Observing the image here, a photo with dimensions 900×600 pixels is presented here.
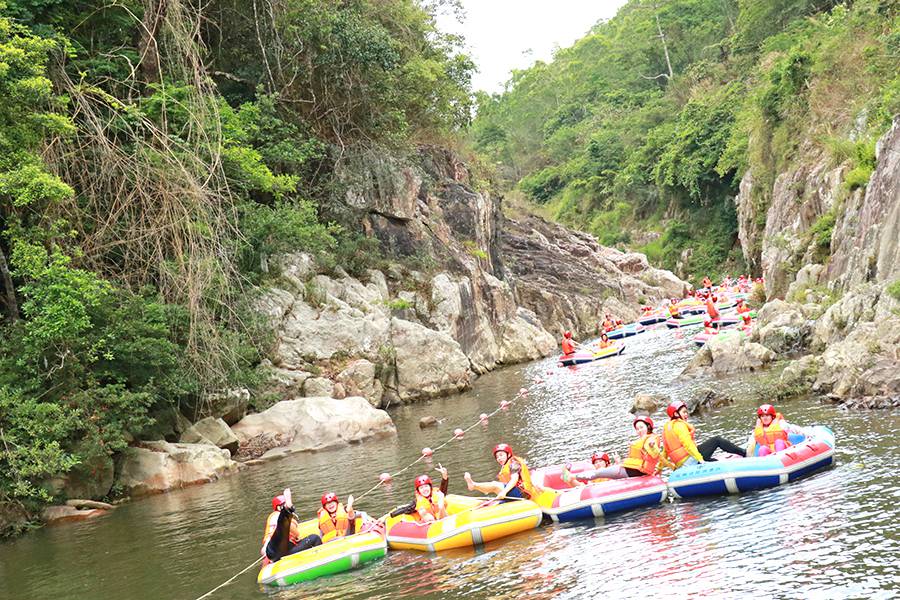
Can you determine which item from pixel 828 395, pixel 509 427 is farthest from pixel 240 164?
pixel 828 395

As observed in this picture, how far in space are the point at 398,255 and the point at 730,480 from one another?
73.8ft

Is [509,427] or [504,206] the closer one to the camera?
[509,427]

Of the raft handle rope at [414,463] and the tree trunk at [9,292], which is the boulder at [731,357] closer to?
the raft handle rope at [414,463]

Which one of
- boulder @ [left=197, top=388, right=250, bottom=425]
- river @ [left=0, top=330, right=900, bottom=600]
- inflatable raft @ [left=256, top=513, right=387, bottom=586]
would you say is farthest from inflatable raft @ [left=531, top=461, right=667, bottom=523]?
boulder @ [left=197, top=388, right=250, bottom=425]

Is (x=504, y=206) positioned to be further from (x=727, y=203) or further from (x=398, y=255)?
(x=398, y=255)

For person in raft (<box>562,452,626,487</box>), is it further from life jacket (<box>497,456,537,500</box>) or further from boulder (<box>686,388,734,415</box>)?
boulder (<box>686,388,734,415</box>)

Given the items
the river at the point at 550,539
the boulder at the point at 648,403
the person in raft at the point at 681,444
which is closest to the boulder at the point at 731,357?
the river at the point at 550,539

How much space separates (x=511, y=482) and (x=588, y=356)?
19758 millimetres

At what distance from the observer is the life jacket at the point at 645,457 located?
11734 millimetres

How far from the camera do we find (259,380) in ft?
68.7

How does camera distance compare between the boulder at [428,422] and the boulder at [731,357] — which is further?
the boulder at [428,422]

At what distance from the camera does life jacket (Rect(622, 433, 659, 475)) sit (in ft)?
38.5

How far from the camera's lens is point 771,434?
11711 millimetres

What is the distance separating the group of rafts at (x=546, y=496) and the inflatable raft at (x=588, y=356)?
18754 mm
